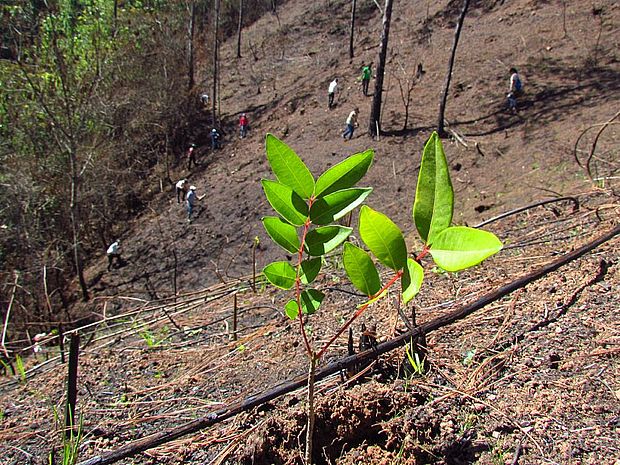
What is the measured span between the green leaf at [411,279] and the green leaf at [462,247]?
0.05m

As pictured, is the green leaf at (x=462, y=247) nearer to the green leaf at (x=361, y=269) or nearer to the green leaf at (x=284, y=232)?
the green leaf at (x=361, y=269)

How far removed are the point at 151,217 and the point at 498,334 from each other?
1206cm

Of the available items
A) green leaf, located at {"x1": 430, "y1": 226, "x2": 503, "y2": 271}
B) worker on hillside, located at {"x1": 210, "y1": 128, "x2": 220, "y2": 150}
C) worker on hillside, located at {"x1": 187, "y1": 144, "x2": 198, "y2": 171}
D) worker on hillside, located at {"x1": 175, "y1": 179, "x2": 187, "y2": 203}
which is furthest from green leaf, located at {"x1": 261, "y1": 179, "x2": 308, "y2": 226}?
worker on hillside, located at {"x1": 210, "y1": 128, "x2": 220, "y2": 150}

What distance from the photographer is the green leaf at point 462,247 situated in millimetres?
703

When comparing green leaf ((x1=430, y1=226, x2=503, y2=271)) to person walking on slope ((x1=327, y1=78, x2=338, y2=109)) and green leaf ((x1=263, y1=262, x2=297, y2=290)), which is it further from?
person walking on slope ((x1=327, y1=78, x2=338, y2=109))

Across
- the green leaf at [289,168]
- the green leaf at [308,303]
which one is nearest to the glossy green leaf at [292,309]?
the green leaf at [308,303]

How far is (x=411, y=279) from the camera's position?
0.82 meters

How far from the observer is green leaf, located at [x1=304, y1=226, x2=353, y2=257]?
0.94 m

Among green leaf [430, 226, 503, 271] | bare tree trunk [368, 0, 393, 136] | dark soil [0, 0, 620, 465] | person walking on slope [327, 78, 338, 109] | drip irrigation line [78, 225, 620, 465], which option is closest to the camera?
green leaf [430, 226, 503, 271]

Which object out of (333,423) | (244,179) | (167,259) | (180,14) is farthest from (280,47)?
(333,423)

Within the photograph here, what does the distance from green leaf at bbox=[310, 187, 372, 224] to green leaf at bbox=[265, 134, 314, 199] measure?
0.08 feet

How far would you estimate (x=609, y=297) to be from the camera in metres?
2.05

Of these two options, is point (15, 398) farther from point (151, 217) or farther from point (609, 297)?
point (151, 217)

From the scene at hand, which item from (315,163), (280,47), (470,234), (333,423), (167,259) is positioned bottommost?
(167,259)
